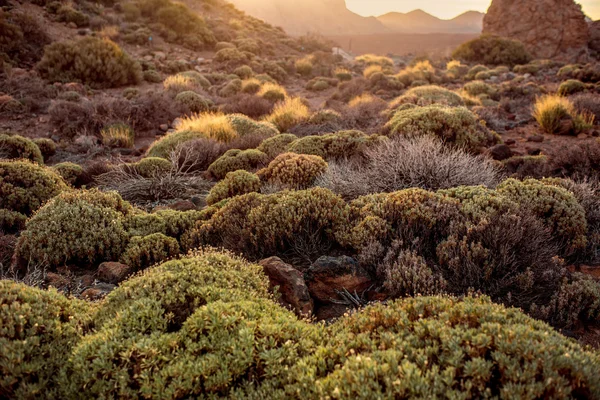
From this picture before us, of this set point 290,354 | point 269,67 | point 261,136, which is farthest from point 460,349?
point 269,67

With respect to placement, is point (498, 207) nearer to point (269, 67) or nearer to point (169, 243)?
point (169, 243)

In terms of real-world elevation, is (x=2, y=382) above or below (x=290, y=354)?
below

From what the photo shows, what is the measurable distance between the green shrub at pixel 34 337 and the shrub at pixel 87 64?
49.5ft

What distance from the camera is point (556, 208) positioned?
16.0 feet

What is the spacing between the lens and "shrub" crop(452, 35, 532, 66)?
26.0 meters

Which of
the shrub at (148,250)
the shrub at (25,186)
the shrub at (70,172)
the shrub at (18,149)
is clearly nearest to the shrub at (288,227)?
the shrub at (148,250)

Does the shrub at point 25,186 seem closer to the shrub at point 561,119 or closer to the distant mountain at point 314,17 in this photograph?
Answer: the shrub at point 561,119

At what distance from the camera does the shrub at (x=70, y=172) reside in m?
7.83

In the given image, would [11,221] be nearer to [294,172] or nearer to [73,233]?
[73,233]

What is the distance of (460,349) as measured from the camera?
2.10m

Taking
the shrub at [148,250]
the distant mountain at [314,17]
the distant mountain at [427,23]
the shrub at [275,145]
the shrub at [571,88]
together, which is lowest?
the shrub at [148,250]

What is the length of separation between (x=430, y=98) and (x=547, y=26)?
23.0m

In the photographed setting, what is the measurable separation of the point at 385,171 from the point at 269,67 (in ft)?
60.4

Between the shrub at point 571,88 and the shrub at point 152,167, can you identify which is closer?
the shrub at point 152,167
